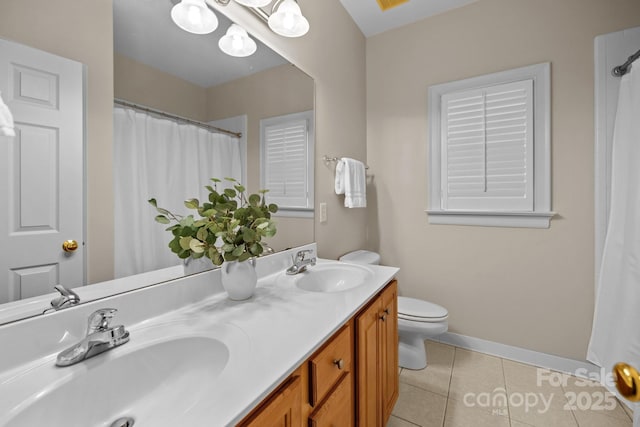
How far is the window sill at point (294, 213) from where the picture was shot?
57.0 inches

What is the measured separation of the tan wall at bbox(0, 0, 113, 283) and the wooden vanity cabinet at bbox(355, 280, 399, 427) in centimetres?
82

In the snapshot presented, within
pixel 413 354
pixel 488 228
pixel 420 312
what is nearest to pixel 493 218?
pixel 488 228

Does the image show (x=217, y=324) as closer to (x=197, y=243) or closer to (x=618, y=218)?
(x=197, y=243)

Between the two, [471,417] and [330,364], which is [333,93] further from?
[471,417]

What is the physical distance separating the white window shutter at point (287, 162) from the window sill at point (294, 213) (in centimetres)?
2

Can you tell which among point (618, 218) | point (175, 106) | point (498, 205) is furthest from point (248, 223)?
point (618, 218)

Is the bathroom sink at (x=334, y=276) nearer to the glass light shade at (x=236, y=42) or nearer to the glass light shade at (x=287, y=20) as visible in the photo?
the glass light shade at (x=236, y=42)

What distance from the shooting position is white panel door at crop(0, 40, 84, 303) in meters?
0.59

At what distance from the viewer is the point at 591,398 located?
155 centimetres

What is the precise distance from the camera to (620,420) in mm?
1400

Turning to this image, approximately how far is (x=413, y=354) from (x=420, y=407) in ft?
1.15

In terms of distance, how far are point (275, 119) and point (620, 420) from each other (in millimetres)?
2354

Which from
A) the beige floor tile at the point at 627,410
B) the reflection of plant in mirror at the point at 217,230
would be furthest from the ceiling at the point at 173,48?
the beige floor tile at the point at 627,410

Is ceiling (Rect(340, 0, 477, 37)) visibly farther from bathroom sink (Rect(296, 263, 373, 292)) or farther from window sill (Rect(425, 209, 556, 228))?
bathroom sink (Rect(296, 263, 373, 292))
